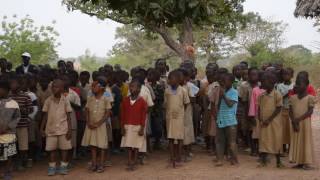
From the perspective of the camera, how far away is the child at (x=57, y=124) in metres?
6.50

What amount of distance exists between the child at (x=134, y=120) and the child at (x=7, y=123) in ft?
4.83

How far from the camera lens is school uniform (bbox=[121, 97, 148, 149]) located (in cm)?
670

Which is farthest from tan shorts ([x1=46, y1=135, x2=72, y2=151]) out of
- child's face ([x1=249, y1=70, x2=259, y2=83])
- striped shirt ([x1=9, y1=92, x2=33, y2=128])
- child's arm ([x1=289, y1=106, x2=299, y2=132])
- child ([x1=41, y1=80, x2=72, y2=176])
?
child's arm ([x1=289, y1=106, x2=299, y2=132])

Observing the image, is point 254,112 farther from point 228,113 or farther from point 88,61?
point 88,61

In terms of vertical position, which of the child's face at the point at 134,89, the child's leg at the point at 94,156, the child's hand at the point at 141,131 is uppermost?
the child's face at the point at 134,89

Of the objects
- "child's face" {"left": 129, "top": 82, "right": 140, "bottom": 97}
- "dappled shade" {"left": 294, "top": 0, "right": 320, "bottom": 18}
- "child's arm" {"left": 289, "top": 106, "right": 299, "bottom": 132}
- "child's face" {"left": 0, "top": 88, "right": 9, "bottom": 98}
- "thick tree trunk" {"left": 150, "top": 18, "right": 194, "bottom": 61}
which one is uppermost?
"dappled shade" {"left": 294, "top": 0, "right": 320, "bottom": 18}

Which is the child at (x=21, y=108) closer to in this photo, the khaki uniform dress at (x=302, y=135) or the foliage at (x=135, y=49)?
the khaki uniform dress at (x=302, y=135)

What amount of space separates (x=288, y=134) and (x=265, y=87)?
0.93 metres

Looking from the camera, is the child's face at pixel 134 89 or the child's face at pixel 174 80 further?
the child's face at pixel 174 80

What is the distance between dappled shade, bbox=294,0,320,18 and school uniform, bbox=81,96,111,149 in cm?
961

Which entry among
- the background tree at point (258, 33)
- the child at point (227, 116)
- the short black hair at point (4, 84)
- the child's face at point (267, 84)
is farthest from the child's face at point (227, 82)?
the background tree at point (258, 33)

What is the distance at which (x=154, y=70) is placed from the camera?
7.66 metres

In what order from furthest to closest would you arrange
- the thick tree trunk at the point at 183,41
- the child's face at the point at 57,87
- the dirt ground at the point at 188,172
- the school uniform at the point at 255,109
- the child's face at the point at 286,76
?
the thick tree trunk at the point at 183,41 → the child's face at the point at 286,76 → the school uniform at the point at 255,109 → the child's face at the point at 57,87 → the dirt ground at the point at 188,172

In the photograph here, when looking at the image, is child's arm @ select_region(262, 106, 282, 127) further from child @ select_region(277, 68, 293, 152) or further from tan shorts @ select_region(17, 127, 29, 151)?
tan shorts @ select_region(17, 127, 29, 151)
